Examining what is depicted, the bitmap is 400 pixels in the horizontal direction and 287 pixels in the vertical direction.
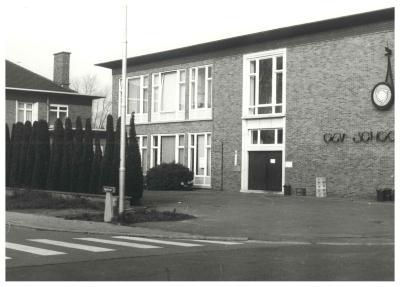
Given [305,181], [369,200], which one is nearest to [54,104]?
[305,181]

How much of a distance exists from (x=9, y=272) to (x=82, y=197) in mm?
14030

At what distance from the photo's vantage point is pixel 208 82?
34312 millimetres

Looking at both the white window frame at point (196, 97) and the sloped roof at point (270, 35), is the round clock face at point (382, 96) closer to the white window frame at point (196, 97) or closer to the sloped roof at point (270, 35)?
the sloped roof at point (270, 35)

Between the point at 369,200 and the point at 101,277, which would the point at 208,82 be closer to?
the point at 369,200

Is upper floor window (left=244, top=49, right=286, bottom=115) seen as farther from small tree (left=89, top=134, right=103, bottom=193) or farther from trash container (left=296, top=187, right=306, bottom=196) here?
small tree (left=89, top=134, right=103, bottom=193)

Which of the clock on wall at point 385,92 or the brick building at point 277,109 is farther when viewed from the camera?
the brick building at point 277,109

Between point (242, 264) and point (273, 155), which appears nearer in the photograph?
point (242, 264)

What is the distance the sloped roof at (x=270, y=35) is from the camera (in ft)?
85.6

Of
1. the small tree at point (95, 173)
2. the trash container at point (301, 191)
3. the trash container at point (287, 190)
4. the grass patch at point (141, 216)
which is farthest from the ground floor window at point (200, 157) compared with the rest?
the grass patch at point (141, 216)

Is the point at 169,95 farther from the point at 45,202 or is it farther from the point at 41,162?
the point at 45,202

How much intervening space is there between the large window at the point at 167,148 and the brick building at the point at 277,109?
63mm

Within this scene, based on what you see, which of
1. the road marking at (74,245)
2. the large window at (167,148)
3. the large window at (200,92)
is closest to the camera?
the road marking at (74,245)

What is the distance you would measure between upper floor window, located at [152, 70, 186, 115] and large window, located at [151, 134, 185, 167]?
5.40 ft

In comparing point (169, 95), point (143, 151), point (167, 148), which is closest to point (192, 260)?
point (167, 148)
